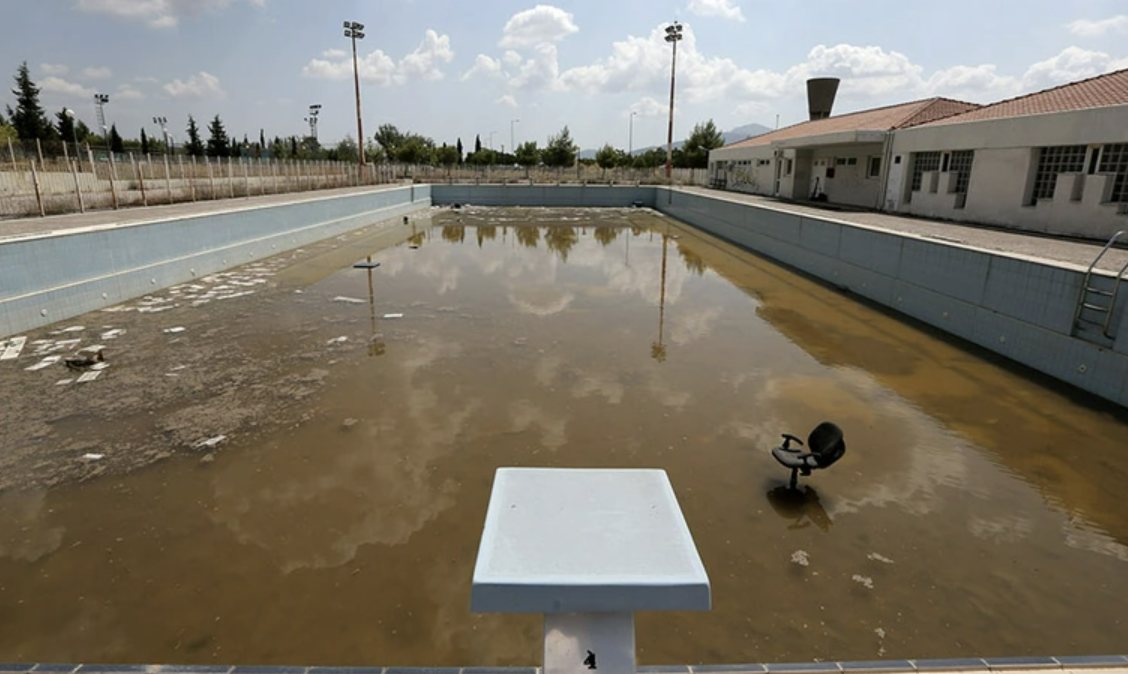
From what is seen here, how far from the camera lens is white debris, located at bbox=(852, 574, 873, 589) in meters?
4.23

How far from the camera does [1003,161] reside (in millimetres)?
16234

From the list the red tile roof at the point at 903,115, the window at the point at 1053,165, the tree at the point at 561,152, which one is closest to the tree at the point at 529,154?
the tree at the point at 561,152

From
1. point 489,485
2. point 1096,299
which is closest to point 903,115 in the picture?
point 1096,299

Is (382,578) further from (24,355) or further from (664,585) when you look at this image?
(24,355)

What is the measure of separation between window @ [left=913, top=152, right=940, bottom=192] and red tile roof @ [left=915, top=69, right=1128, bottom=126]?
1.11 meters

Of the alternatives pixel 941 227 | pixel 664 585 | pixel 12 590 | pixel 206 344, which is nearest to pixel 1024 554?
pixel 664 585

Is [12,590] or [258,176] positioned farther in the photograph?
[258,176]

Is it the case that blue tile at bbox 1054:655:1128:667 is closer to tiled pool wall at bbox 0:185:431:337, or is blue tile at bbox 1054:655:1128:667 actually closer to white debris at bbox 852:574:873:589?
white debris at bbox 852:574:873:589

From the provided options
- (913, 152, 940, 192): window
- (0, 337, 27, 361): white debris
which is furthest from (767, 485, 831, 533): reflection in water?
(913, 152, 940, 192): window

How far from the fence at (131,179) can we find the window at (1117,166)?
80.3 feet

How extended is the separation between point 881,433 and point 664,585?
6.05 m

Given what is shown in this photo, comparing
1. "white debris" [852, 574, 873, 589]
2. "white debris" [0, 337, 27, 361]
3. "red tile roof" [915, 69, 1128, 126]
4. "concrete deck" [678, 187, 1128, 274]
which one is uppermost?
"red tile roof" [915, 69, 1128, 126]

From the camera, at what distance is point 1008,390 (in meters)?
8.11

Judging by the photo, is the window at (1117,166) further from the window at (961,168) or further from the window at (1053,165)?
the window at (961,168)
